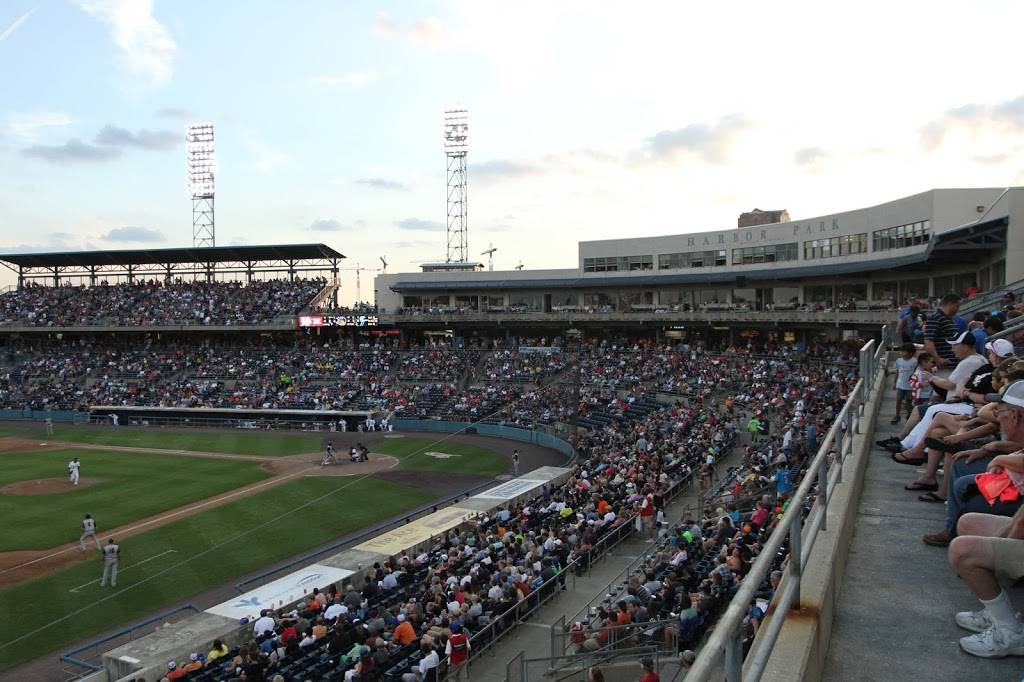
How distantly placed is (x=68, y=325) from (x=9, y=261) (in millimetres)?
12210

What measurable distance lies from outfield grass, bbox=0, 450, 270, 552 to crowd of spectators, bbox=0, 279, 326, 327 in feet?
82.9

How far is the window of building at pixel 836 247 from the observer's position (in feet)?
148

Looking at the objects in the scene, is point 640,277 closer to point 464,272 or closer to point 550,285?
point 550,285

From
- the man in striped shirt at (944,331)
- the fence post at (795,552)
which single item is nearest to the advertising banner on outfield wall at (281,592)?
the man in striped shirt at (944,331)

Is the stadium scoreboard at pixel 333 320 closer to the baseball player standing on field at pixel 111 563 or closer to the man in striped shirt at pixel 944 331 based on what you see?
the baseball player standing on field at pixel 111 563

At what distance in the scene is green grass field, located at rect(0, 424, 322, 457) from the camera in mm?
41438

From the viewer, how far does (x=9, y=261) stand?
234ft

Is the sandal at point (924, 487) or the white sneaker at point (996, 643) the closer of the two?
the white sneaker at point (996, 643)

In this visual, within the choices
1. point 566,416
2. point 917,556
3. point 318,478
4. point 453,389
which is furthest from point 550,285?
point 917,556

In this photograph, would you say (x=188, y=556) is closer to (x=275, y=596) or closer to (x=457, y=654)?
(x=275, y=596)

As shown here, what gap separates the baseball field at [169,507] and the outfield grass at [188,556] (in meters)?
0.05

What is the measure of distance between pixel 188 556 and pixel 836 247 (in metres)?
41.8

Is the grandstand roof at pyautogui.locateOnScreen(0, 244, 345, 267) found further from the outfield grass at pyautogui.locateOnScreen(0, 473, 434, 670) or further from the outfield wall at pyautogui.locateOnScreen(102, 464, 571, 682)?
the outfield wall at pyautogui.locateOnScreen(102, 464, 571, 682)

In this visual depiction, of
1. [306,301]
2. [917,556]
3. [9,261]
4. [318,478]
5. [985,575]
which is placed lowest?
[318,478]
